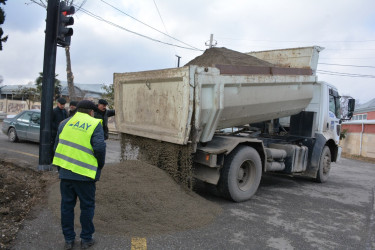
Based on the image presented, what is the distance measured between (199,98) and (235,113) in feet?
3.66

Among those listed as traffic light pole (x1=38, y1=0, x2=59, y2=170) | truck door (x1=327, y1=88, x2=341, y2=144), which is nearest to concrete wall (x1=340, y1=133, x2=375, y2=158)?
truck door (x1=327, y1=88, x2=341, y2=144)

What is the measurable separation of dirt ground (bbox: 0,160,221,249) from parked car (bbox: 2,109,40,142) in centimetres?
581

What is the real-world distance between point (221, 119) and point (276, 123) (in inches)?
130

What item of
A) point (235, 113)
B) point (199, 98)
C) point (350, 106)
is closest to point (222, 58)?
point (235, 113)

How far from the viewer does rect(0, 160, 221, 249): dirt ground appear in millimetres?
3873

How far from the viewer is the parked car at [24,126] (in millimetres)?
10969

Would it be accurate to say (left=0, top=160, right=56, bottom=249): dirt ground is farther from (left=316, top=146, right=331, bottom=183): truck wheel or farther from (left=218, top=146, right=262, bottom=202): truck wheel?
(left=316, top=146, right=331, bottom=183): truck wheel

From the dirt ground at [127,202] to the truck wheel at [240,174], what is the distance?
17.0 inches

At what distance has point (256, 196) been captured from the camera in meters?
6.18

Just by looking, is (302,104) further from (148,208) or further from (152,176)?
(148,208)

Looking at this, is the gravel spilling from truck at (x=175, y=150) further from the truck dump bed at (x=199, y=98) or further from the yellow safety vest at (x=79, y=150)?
the yellow safety vest at (x=79, y=150)

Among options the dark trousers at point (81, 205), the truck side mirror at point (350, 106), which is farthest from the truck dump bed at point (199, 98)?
the truck side mirror at point (350, 106)

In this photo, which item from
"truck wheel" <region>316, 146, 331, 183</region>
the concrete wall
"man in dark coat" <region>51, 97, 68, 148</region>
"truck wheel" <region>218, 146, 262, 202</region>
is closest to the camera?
"truck wheel" <region>218, 146, 262, 202</region>

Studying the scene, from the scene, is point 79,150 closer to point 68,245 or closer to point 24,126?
point 68,245
